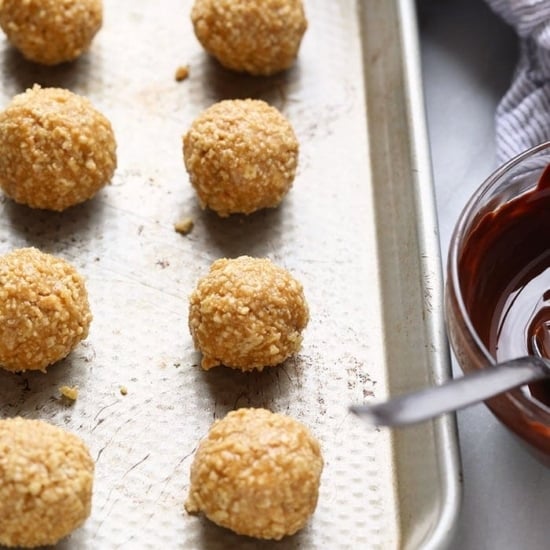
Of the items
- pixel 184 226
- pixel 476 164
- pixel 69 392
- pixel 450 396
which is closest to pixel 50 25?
pixel 184 226

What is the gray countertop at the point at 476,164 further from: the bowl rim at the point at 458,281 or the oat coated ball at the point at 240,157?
the oat coated ball at the point at 240,157

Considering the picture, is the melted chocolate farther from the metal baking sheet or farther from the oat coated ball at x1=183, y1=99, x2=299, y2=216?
the oat coated ball at x1=183, y1=99, x2=299, y2=216

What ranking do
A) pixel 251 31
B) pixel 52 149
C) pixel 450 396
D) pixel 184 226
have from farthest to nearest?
pixel 251 31 → pixel 184 226 → pixel 52 149 → pixel 450 396

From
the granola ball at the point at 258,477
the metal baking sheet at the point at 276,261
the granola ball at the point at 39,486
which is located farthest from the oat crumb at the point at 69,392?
the granola ball at the point at 258,477

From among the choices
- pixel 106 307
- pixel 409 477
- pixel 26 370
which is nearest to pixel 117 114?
pixel 106 307

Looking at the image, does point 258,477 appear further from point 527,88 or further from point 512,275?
point 527,88

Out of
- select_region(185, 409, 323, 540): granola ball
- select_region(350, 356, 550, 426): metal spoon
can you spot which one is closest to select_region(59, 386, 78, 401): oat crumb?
select_region(185, 409, 323, 540): granola ball
